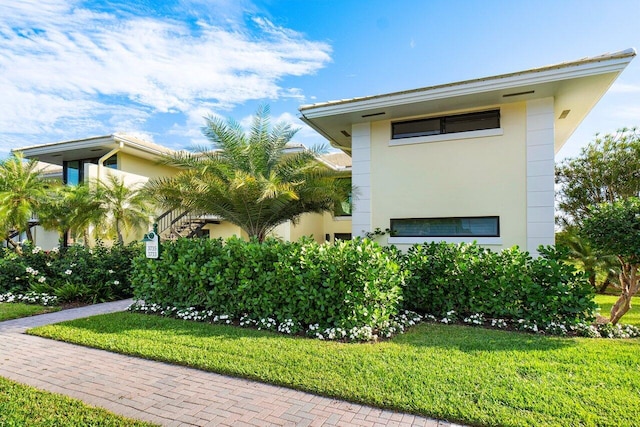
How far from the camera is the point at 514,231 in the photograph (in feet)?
27.8

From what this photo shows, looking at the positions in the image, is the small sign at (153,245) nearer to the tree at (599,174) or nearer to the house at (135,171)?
the house at (135,171)

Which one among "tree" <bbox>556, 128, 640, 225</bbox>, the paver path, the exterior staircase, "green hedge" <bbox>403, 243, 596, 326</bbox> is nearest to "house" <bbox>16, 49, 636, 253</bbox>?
"green hedge" <bbox>403, 243, 596, 326</bbox>

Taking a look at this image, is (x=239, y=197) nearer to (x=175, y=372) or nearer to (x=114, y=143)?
(x=175, y=372)

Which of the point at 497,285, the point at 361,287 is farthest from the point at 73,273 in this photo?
the point at 497,285

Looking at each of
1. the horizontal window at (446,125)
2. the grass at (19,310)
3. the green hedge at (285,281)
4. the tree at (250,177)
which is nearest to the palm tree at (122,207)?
the grass at (19,310)

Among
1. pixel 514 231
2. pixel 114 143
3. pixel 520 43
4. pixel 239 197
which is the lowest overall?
pixel 514 231

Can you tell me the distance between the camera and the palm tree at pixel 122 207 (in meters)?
12.0

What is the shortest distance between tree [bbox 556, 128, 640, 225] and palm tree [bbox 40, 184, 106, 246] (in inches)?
757

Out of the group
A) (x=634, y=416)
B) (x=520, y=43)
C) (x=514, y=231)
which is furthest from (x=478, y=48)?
(x=634, y=416)

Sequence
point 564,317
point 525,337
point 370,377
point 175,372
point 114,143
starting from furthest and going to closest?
point 114,143, point 564,317, point 525,337, point 175,372, point 370,377

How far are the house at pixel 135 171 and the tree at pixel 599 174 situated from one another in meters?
11.1

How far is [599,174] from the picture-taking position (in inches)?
645

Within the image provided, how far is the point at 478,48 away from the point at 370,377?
9.01 meters

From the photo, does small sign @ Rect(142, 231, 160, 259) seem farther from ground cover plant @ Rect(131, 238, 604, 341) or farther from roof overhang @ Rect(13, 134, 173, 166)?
roof overhang @ Rect(13, 134, 173, 166)
